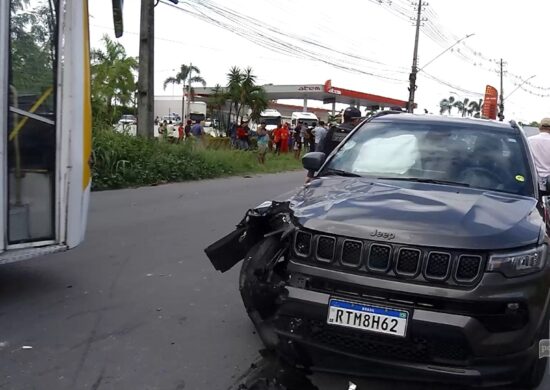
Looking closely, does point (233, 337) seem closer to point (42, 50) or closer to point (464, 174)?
point (464, 174)

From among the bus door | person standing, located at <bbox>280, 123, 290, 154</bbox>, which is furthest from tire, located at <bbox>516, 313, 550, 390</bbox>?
person standing, located at <bbox>280, 123, 290, 154</bbox>

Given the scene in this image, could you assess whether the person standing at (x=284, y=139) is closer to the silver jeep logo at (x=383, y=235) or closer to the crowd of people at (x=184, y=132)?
the crowd of people at (x=184, y=132)

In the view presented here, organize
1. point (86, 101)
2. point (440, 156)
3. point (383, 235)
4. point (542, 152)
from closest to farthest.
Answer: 1. point (383, 235)
2. point (440, 156)
3. point (86, 101)
4. point (542, 152)

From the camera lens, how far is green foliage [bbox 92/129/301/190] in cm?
1405

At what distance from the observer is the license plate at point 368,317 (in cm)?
315

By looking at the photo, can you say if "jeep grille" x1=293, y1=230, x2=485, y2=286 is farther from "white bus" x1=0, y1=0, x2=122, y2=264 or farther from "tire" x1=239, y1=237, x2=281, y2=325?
"white bus" x1=0, y1=0, x2=122, y2=264

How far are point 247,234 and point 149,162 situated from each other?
11.4m

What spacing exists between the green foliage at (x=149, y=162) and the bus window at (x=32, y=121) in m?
8.28

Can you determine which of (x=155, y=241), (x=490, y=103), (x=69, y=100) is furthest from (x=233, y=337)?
(x=490, y=103)

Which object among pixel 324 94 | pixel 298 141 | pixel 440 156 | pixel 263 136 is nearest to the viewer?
pixel 440 156

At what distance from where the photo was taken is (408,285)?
10.4 ft

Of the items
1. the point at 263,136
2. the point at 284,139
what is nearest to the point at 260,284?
the point at 263,136

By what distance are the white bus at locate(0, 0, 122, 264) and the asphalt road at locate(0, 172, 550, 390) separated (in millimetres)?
614

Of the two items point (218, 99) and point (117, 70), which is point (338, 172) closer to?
point (117, 70)
